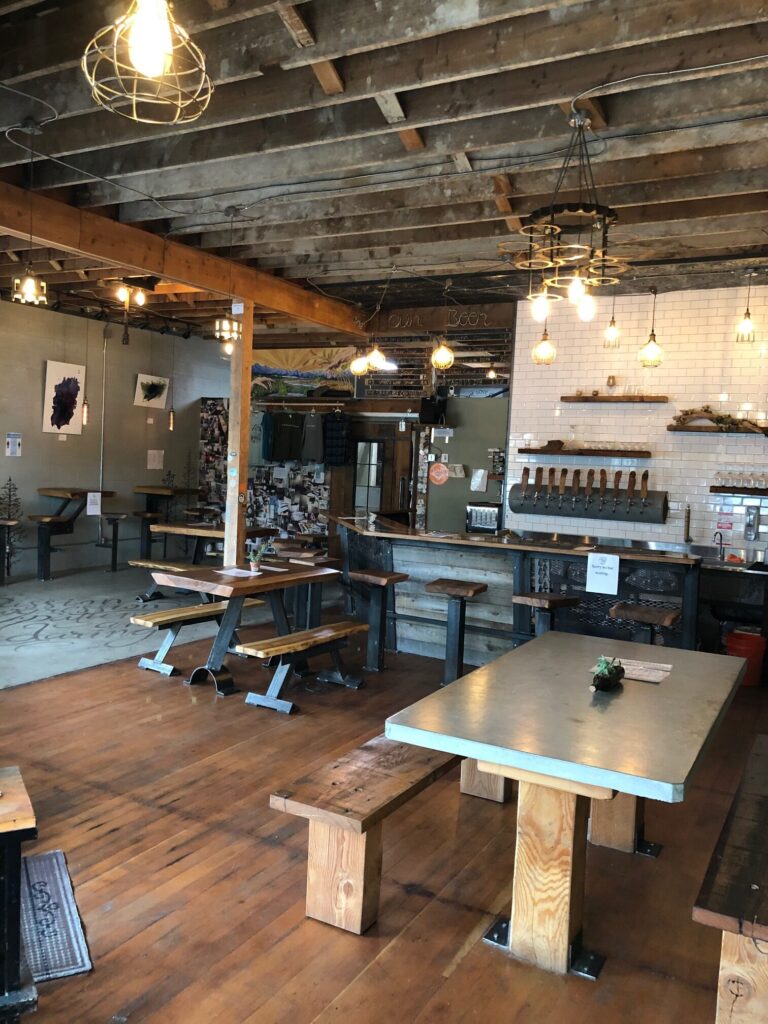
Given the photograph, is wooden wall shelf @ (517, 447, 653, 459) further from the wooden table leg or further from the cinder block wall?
the cinder block wall

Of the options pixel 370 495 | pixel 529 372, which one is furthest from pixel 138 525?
pixel 529 372

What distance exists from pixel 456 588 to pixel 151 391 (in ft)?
24.5

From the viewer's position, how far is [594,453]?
7703mm

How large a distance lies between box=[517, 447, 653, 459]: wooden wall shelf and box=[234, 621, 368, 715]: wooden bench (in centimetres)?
313

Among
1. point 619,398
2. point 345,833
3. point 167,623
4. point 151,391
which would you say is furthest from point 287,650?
point 151,391

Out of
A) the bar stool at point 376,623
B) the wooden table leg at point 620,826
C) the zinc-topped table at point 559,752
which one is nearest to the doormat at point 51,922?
the zinc-topped table at point 559,752

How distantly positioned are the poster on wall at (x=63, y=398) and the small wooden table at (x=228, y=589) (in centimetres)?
546

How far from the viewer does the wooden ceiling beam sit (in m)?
5.66

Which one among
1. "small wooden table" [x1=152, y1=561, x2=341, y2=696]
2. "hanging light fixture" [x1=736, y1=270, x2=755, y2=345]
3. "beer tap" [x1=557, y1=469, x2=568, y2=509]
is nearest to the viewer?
"small wooden table" [x1=152, y1=561, x2=341, y2=696]

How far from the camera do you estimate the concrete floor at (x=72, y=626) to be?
6.05 meters

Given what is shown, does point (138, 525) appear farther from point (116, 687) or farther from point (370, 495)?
point (116, 687)

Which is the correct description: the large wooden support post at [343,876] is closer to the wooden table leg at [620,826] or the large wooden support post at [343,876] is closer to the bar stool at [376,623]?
the wooden table leg at [620,826]

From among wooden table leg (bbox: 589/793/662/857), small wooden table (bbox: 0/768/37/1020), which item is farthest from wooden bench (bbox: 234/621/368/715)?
small wooden table (bbox: 0/768/37/1020)

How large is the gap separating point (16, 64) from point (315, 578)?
3.68 metres
